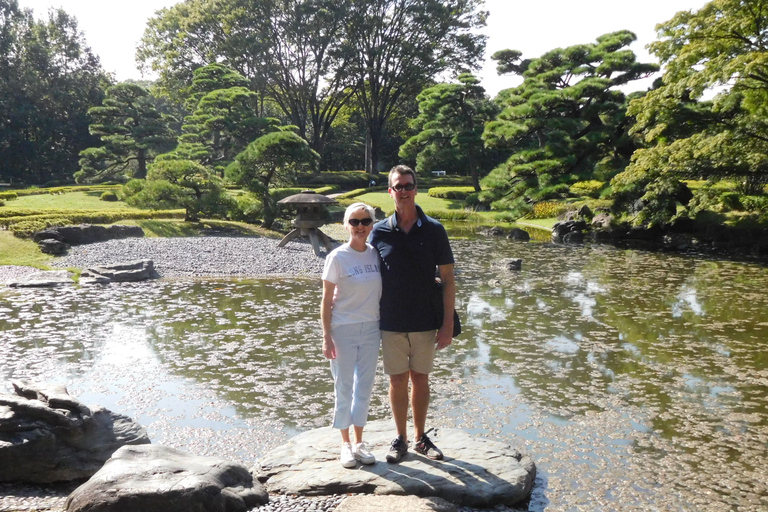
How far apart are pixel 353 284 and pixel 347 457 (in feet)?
3.44

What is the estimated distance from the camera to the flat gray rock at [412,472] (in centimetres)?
353

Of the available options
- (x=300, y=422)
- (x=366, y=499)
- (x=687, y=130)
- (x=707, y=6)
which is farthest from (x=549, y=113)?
(x=366, y=499)

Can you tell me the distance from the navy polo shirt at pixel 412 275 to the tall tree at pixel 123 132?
27.8 m

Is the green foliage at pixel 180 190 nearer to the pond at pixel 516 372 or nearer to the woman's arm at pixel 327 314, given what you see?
the pond at pixel 516 372

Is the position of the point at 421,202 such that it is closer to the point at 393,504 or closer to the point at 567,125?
the point at 567,125

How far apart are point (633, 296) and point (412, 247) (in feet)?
27.0

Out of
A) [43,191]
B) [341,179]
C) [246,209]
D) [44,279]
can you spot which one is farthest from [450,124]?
[44,279]

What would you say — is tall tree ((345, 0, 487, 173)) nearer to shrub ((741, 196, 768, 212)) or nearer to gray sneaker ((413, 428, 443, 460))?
shrub ((741, 196, 768, 212))

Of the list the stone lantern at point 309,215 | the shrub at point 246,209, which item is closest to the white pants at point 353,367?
the stone lantern at point 309,215

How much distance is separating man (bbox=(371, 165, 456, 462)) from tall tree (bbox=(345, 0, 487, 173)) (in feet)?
110

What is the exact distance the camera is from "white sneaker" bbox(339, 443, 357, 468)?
372 centimetres

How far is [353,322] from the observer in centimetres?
368

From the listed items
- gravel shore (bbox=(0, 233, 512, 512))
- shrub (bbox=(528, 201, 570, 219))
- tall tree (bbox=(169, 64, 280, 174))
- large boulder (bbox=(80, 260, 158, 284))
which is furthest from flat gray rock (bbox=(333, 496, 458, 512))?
shrub (bbox=(528, 201, 570, 219))

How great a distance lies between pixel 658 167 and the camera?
15.6 m
